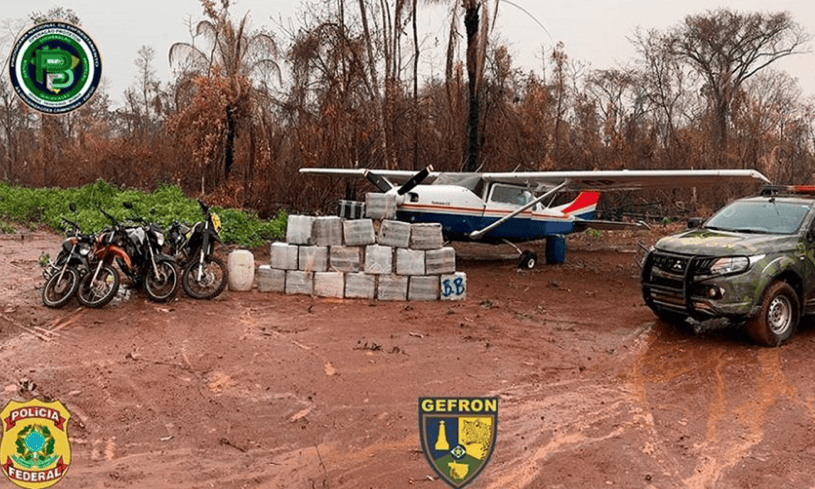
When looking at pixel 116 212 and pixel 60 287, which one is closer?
pixel 60 287

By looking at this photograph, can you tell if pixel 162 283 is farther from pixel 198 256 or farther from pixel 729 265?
pixel 729 265

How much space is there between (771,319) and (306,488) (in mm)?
5429

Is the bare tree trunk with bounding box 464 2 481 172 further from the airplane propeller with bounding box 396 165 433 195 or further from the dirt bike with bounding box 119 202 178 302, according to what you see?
the dirt bike with bounding box 119 202 178 302

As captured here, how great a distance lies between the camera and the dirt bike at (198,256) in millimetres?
8453

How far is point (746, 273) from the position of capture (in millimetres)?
6539

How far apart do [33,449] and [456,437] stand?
2.21 metres

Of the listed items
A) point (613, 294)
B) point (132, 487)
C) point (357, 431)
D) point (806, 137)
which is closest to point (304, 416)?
point (357, 431)

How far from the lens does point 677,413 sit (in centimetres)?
507

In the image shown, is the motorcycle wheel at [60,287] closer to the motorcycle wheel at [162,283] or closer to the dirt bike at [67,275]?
the dirt bike at [67,275]

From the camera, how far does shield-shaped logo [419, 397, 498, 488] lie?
9.30 ft

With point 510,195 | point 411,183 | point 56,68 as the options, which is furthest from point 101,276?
point 510,195

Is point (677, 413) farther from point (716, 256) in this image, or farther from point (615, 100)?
point (615, 100)

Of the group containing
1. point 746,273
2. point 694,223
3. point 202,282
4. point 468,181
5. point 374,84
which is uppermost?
point 374,84

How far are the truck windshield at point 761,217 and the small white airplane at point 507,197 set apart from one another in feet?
7.67
